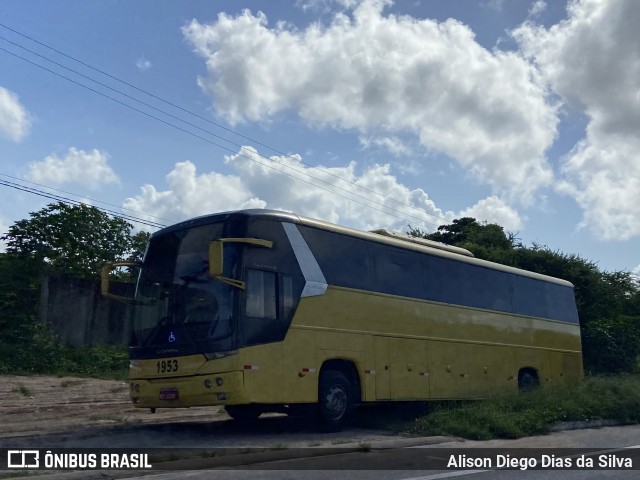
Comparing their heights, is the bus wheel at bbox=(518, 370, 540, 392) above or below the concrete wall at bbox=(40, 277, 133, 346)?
below

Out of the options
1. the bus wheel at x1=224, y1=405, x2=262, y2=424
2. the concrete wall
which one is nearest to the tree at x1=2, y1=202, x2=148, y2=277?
the concrete wall

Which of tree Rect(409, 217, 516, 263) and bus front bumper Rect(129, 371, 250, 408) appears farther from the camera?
tree Rect(409, 217, 516, 263)

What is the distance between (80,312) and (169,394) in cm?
1499

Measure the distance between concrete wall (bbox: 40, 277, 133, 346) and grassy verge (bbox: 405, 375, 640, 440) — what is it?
1382 cm

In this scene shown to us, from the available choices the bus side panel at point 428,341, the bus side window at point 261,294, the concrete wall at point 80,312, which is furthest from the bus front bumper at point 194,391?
the concrete wall at point 80,312

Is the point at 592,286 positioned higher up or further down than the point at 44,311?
higher up

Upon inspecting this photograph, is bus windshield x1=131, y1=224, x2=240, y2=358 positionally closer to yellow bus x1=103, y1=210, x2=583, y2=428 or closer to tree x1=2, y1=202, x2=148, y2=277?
yellow bus x1=103, y1=210, x2=583, y2=428

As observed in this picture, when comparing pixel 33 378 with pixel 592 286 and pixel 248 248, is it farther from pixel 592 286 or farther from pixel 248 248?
pixel 592 286

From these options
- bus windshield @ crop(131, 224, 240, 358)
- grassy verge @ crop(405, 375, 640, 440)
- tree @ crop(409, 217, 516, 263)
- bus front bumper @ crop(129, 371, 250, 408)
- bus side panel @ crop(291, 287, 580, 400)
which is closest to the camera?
bus front bumper @ crop(129, 371, 250, 408)

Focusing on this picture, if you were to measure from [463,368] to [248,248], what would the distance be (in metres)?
7.13

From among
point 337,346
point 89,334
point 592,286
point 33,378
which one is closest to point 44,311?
point 89,334

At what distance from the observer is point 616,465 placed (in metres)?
9.66

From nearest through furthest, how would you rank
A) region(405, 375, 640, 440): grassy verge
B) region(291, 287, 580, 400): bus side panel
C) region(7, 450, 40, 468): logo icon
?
region(7, 450, 40, 468): logo icon, region(405, 375, 640, 440): grassy verge, region(291, 287, 580, 400): bus side panel

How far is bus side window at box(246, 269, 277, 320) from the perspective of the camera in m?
11.6
